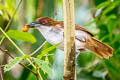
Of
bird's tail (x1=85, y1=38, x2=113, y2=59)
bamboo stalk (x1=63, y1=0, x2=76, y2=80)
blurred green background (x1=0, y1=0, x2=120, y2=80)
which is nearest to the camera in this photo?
bamboo stalk (x1=63, y1=0, x2=76, y2=80)

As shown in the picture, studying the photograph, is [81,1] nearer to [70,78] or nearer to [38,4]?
[38,4]

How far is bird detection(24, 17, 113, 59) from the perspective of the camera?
1.21 m

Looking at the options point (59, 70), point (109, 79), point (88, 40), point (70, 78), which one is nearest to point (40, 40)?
point (59, 70)

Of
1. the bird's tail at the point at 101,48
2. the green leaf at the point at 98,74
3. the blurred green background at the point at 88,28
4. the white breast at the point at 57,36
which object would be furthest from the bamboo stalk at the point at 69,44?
the green leaf at the point at 98,74

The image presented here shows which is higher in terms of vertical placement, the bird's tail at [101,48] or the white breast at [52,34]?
the white breast at [52,34]

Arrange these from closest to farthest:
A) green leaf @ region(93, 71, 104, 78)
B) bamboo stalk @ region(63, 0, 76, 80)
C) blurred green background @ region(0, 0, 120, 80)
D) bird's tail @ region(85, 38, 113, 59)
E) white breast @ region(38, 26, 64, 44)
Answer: bamboo stalk @ region(63, 0, 76, 80)
white breast @ region(38, 26, 64, 44)
bird's tail @ region(85, 38, 113, 59)
blurred green background @ region(0, 0, 120, 80)
green leaf @ region(93, 71, 104, 78)

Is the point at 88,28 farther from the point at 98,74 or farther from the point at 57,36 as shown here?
the point at 57,36

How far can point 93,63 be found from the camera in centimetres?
216

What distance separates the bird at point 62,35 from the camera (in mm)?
1214

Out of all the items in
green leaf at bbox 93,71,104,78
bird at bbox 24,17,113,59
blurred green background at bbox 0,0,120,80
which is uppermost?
bird at bbox 24,17,113,59

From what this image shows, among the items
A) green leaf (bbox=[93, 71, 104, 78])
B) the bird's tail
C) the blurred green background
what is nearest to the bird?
the bird's tail

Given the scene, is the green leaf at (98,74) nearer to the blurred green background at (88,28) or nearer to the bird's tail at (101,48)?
the blurred green background at (88,28)

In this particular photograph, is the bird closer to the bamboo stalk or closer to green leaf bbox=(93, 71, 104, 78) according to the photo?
the bamboo stalk

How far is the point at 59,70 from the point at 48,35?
638 millimetres
